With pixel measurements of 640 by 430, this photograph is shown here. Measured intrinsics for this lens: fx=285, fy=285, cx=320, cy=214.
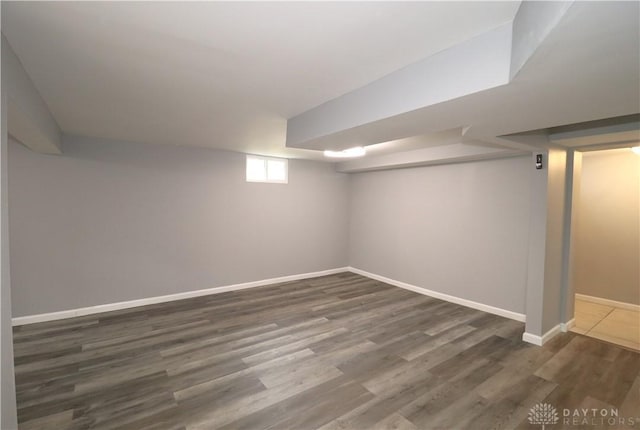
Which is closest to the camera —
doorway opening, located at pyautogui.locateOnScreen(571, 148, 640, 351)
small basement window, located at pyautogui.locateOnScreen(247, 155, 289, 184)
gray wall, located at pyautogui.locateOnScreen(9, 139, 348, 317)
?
gray wall, located at pyautogui.locateOnScreen(9, 139, 348, 317)

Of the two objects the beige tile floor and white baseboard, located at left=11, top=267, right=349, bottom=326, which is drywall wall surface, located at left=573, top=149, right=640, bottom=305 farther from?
white baseboard, located at left=11, top=267, right=349, bottom=326

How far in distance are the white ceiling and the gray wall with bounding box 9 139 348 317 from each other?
4.94 ft

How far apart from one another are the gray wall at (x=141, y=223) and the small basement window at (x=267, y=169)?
5.5 inches

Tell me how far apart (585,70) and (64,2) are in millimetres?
2395

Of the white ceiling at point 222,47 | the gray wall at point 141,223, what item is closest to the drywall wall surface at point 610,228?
the white ceiling at point 222,47

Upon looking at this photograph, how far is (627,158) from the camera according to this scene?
4.42 meters

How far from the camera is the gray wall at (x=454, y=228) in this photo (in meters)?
4.01

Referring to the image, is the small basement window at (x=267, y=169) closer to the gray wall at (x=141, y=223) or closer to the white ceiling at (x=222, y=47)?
the gray wall at (x=141, y=223)

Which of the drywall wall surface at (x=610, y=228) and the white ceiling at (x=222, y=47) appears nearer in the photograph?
the white ceiling at (x=222, y=47)

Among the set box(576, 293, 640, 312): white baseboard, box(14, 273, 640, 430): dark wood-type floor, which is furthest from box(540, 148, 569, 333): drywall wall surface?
box(576, 293, 640, 312): white baseboard

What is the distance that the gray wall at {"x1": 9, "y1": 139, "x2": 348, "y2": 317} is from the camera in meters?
3.66

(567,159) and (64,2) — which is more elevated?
(64,2)

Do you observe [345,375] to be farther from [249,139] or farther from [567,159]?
[567,159]

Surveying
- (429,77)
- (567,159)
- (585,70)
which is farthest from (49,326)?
(567,159)
